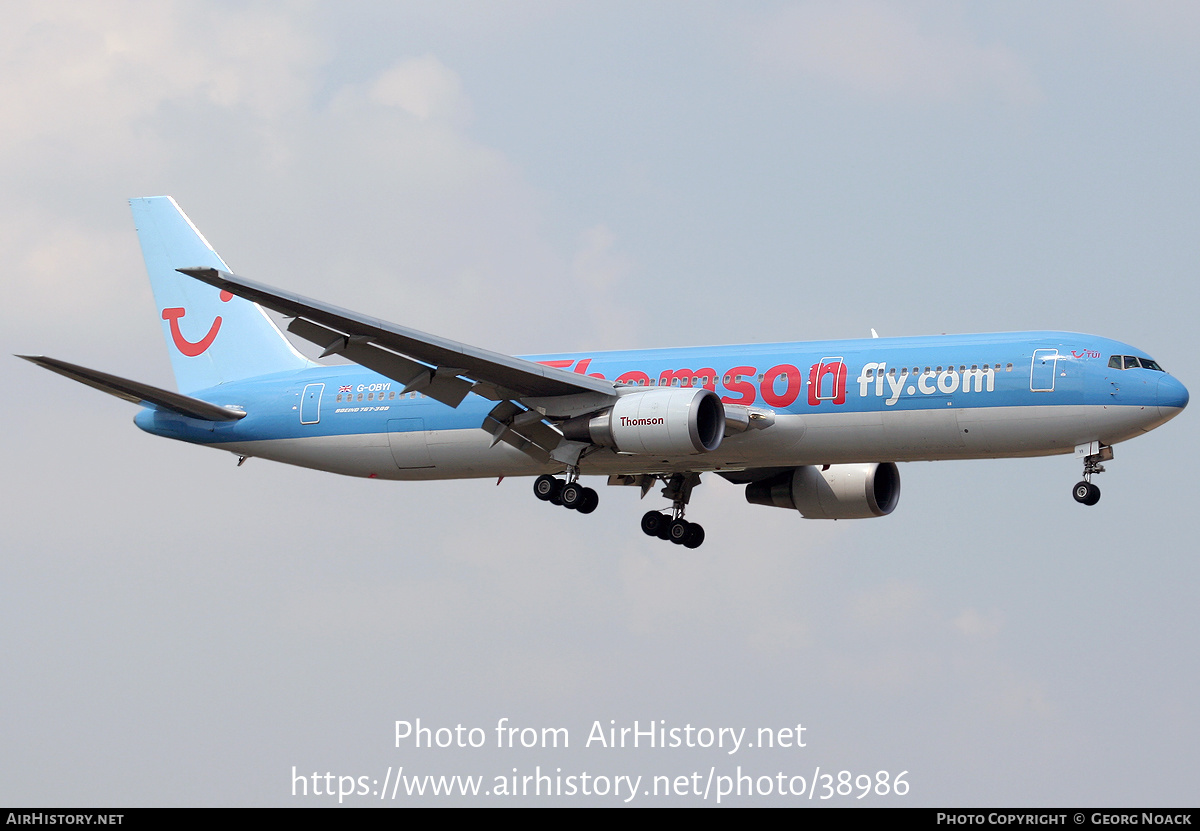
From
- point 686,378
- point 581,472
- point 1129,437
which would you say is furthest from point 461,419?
point 1129,437

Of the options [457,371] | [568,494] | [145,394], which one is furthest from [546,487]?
[145,394]

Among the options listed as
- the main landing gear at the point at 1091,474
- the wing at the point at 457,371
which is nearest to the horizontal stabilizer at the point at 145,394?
the wing at the point at 457,371

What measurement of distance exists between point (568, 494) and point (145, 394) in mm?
12087

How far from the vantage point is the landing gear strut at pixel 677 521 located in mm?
45781

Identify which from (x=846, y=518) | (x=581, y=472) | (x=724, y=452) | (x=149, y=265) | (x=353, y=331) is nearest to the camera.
Result: (x=353, y=331)

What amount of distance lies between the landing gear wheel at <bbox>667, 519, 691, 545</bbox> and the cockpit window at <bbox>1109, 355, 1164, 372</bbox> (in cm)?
1407

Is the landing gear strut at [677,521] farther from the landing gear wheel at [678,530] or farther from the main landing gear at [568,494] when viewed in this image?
the main landing gear at [568,494]

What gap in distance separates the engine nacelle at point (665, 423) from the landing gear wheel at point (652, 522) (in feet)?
26.5

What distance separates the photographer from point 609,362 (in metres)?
41.7

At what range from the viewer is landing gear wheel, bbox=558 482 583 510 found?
41284mm

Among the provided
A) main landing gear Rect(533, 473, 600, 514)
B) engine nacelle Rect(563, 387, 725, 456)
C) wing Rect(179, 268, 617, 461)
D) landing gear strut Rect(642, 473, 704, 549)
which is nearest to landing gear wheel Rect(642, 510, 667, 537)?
landing gear strut Rect(642, 473, 704, 549)

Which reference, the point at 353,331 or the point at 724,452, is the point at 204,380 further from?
the point at 724,452

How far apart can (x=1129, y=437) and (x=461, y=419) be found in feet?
56.2

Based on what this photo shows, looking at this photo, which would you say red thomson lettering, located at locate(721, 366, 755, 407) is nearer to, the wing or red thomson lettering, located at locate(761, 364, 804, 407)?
red thomson lettering, located at locate(761, 364, 804, 407)
